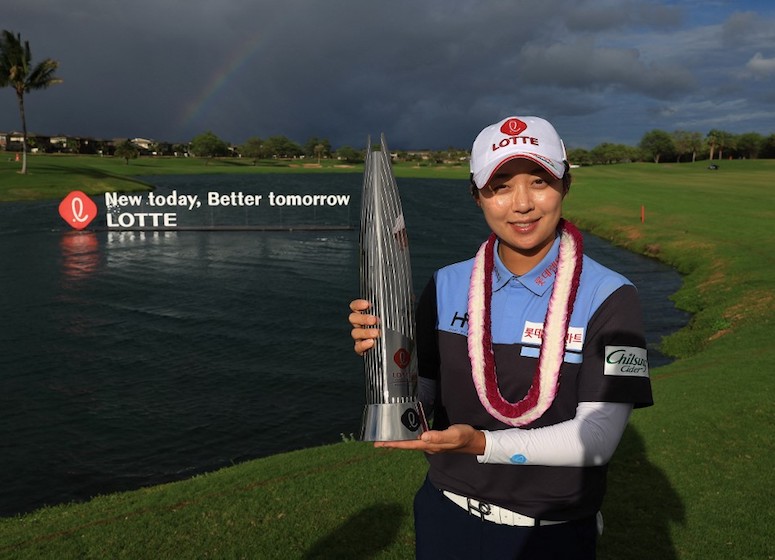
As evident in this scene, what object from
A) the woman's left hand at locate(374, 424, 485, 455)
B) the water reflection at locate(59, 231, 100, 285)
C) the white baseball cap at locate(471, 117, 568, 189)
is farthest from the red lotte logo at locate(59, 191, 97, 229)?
the woman's left hand at locate(374, 424, 485, 455)

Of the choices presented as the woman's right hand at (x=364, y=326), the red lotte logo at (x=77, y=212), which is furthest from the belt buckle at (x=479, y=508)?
the red lotte logo at (x=77, y=212)

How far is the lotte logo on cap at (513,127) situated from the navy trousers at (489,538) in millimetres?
1730

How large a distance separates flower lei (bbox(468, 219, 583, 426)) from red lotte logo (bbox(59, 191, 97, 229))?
6663cm

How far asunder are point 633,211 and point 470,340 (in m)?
69.4

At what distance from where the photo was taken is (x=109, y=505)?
10.2 metres

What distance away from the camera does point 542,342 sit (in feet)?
9.21

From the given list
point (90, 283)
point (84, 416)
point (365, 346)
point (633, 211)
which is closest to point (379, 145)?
point (365, 346)

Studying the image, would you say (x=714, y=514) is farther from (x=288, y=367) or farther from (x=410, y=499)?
(x=288, y=367)

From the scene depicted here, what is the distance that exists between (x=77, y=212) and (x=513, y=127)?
Result: 68467 mm

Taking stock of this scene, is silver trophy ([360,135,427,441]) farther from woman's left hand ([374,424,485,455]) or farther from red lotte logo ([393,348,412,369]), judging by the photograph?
woman's left hand ([374,424,485,455])

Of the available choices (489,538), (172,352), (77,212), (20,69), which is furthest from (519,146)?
(20,69)

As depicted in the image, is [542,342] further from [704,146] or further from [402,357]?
[704,146]

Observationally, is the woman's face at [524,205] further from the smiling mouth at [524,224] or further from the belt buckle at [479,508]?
the belt buckle at [479,508]

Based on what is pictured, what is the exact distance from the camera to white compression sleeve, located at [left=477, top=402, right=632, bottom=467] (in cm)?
262
